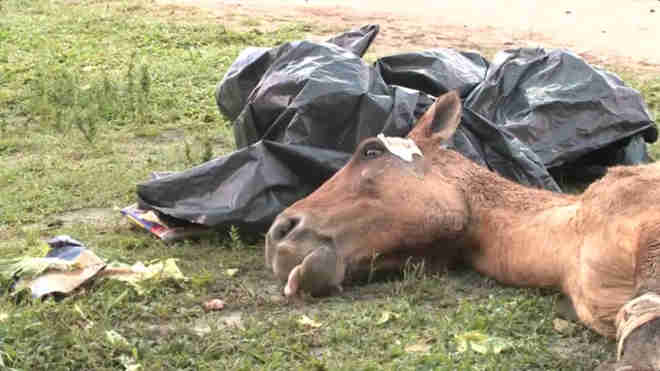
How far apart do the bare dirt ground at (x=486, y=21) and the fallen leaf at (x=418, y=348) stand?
22.2 ft

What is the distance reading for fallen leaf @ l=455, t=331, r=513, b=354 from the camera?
147 inches

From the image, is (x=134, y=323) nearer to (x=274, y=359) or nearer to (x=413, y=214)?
(x=274, y=359)

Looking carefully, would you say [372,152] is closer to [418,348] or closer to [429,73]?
[418,348]

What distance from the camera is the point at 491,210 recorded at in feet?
15.1

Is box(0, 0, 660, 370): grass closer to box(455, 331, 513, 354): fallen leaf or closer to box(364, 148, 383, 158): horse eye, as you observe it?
box(455, 331, 513, 354): fallen leaf

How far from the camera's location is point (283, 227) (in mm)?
4355

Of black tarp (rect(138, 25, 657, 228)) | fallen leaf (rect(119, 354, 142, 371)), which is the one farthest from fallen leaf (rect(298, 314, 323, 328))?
black tarp (rect(138, 25, 657, 228))

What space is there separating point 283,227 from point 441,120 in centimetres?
114

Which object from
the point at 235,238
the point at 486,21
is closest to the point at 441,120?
the point at 235,238

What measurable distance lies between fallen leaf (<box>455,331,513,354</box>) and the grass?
35 mm

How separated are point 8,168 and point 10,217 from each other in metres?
1.12

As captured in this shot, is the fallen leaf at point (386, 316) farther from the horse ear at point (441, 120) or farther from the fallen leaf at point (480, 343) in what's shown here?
the horse ear at point (441, 120)

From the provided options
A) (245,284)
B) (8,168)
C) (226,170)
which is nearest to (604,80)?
(226,170)

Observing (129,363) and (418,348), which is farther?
(418,348)
